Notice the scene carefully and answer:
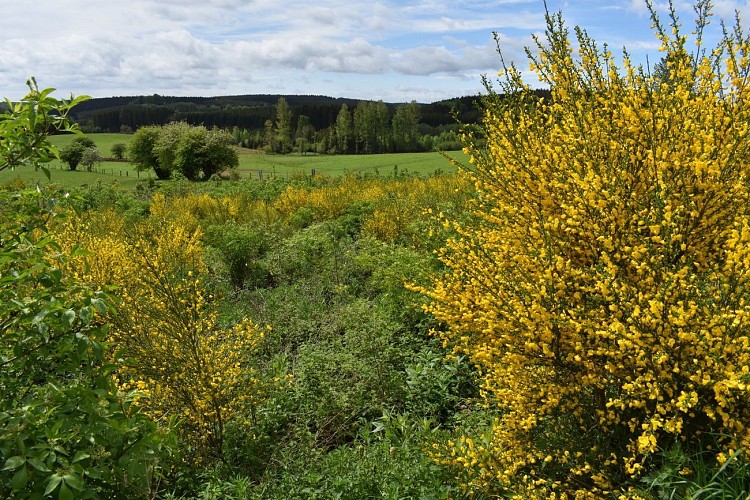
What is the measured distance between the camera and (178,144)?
3747 centimetres

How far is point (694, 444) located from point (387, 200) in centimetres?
1073

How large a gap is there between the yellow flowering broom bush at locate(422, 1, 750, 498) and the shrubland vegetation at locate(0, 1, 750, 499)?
21 millimetres

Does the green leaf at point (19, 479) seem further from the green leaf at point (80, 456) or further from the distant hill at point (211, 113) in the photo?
the distant hill at point (211, 113)

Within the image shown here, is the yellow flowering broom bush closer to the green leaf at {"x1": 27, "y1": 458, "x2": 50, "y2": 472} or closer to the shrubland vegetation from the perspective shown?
the shrubland vegetation

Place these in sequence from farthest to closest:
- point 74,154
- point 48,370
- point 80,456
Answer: point 74,154
point 48,370
point 80,456

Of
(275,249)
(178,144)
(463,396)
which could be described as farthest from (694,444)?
(178,144)

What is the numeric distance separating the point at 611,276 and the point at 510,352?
0.75 m

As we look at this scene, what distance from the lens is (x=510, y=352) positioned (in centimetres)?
302

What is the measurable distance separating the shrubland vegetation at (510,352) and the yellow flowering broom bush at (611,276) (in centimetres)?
2

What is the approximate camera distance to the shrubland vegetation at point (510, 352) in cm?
230

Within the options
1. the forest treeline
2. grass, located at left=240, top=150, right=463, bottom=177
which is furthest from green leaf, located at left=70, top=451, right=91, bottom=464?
the forest treeline

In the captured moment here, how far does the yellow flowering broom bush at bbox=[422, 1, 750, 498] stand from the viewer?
8.32ft

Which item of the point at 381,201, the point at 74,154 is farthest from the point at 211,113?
the point at 381,201

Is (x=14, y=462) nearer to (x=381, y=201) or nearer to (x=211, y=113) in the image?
(x=381, y=201)
